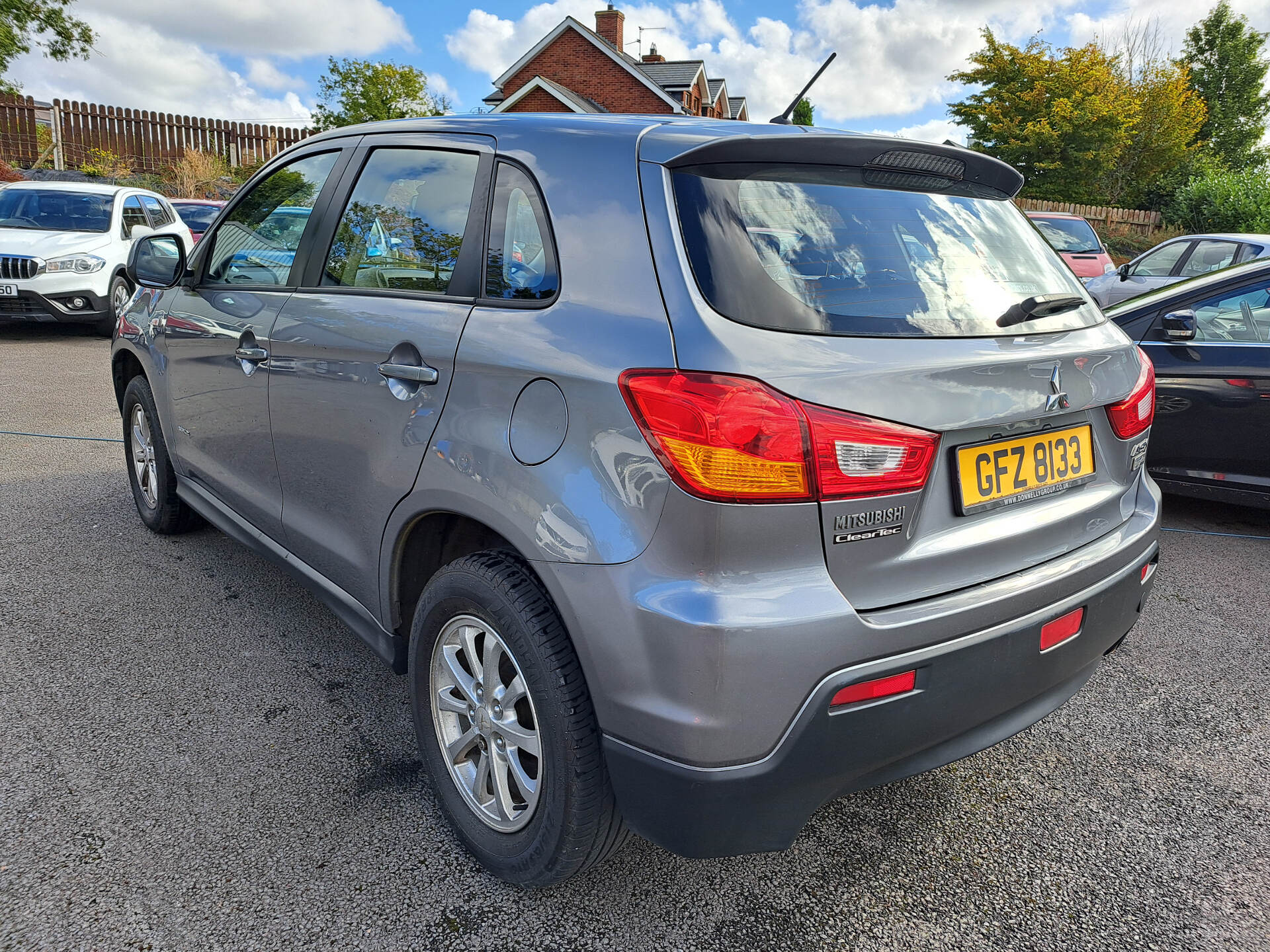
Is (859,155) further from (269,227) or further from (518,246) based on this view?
(269,227)

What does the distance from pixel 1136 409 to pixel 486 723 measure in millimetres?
1809

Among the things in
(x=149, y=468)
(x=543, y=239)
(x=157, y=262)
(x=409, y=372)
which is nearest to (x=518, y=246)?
(x=543, y=239)

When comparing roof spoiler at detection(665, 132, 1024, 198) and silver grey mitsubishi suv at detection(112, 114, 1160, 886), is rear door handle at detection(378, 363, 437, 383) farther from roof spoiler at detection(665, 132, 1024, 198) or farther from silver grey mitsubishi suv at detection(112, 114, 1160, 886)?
roof spoiler at detection(665, 132, 1024, 198)

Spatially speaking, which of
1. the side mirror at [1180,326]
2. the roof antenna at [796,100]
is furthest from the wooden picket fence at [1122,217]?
the roof antenna at [796,100]

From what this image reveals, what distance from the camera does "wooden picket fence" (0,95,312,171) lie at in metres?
25.0

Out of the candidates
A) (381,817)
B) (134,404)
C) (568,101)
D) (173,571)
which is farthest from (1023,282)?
(568,101)

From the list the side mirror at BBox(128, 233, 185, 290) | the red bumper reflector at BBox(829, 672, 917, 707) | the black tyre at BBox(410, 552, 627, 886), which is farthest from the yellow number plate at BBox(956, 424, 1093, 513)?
the side mirror at BBox(128, 233, 185, 290)

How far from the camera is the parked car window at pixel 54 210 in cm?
1123

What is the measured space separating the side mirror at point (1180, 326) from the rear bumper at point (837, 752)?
11.7 ft

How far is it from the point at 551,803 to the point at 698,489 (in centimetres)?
77

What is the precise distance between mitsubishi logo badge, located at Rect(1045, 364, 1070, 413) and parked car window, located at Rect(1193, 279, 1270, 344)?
3.44 meters

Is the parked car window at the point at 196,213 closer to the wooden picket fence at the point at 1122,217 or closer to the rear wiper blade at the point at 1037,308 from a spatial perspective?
the rear wiper blade at the point at 1037,308

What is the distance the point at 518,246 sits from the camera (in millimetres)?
2113

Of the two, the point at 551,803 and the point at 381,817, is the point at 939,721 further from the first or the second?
the point at 381,817
